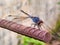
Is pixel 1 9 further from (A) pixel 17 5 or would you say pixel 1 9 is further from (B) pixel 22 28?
(B) pixel 22 28

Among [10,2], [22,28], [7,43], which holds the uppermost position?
[22,28]

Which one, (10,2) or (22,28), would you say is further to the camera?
(10,2)

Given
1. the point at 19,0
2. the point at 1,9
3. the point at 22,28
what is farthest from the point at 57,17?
the point at 22,28

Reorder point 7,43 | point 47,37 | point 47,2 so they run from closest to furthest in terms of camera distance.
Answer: point 47,37
point 47,2
point 7,43

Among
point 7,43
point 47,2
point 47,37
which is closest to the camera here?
point 47,37

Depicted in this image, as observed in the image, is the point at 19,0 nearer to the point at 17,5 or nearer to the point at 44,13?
the point at 17,5

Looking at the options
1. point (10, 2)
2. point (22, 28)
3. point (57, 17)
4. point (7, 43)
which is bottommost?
point (7, 43)

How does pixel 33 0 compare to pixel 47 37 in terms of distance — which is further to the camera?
pixel 33 0

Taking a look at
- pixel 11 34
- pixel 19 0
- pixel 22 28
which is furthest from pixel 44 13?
pixel 22 28

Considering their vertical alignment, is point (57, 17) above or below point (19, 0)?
below
